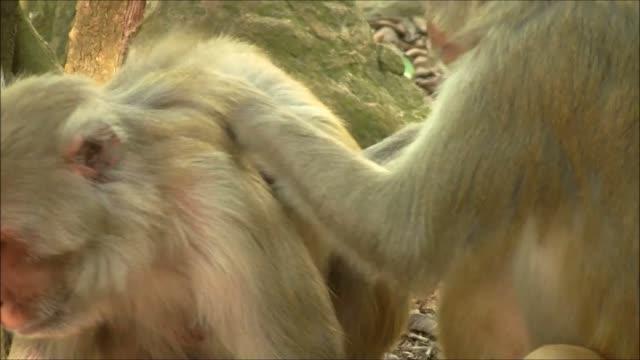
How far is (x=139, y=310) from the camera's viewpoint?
182 inches

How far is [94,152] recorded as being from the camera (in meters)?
4.17

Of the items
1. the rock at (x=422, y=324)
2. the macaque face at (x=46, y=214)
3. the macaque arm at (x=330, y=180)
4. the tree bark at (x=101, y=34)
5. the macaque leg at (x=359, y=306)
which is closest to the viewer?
the macaque face at (x=46, y=214)

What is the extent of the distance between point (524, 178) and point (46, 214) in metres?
1.57

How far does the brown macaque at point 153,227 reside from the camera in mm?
4082

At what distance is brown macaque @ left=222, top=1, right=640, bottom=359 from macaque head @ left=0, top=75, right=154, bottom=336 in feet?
2.03

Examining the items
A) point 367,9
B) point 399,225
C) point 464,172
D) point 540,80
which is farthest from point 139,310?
point 367,9

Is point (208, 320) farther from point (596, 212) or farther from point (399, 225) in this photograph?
point (596, 212)

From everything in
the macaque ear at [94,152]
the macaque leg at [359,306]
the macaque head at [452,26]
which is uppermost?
the macaque head at [452,26]

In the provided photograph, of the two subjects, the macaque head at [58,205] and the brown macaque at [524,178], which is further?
the brown macaque at [524,178]

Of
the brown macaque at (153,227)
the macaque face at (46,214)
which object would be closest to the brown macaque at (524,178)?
the brown macaque at (153,227)

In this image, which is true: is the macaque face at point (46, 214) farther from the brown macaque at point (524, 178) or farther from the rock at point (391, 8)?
the rock at point (391, 8)

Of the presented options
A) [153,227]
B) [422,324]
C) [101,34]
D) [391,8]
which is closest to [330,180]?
[153,227]

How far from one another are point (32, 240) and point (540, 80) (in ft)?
5.70

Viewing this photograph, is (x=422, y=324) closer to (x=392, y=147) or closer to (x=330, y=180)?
(x=392, y=147)
